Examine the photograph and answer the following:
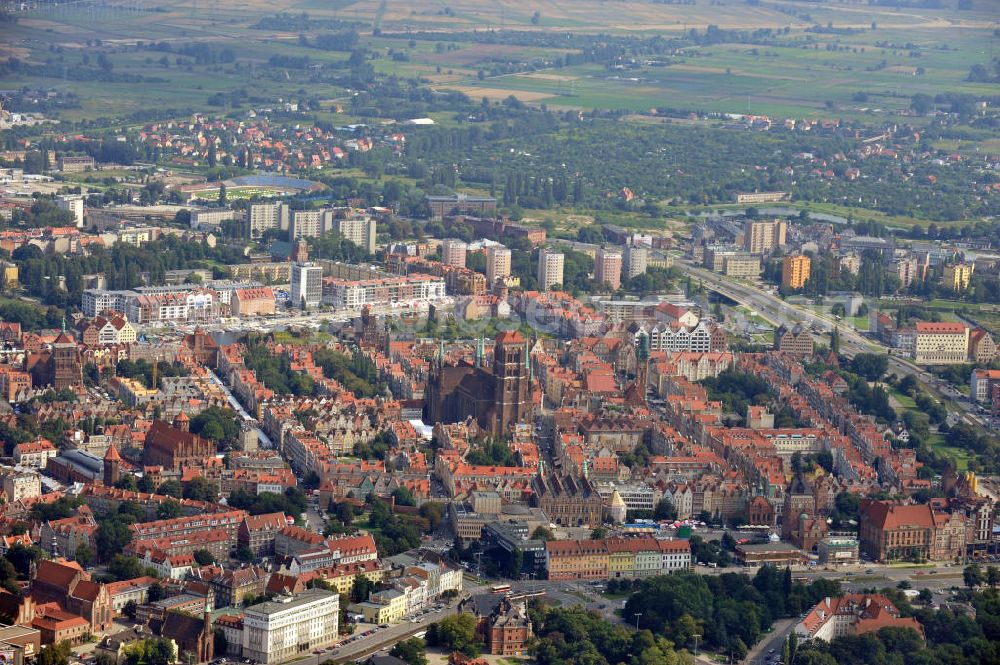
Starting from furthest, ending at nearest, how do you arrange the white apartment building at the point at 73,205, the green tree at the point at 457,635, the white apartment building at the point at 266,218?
1. the white apartment building at the point at 266,218
2. the white apartment building at the point at 73,205
3. the green tree at the point at 457,635

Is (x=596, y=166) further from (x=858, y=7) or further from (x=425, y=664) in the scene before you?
(x=425, y=664)

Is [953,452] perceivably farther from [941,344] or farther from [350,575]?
[350,575]

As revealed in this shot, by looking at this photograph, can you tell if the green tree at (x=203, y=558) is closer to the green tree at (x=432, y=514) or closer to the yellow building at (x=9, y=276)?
the green tree at (x=432, y=514)

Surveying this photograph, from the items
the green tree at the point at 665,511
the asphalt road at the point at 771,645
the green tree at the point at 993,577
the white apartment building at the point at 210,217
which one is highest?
the green tree at the point at 993,577

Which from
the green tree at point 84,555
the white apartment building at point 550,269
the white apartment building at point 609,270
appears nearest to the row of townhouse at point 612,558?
the green tree at point 84,555

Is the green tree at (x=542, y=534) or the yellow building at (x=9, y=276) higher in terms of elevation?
the green tree at (x=542, y=534)

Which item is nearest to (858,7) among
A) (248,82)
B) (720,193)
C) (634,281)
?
(248,82)
